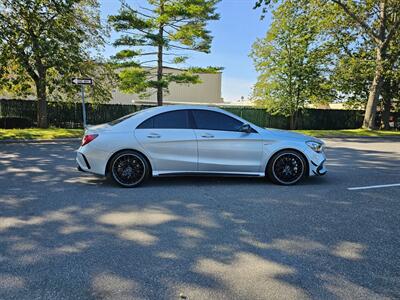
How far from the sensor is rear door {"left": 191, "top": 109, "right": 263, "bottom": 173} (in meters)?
5.96

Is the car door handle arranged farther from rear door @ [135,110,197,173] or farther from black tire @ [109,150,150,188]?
black tire @ [109,150,150,188]

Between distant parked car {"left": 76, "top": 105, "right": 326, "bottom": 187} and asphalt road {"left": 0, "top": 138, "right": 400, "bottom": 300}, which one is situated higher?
distant parked car {"left": 76, "top": 105, "right": 326, "bottom": 187}

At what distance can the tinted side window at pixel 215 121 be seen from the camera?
6.05 metres

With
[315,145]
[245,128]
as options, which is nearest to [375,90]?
[315,145]

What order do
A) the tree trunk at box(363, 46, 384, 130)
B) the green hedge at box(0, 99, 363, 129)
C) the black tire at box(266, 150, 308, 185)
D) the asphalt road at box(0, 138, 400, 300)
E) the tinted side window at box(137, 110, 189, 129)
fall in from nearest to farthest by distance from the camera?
the asphalt road at box(0, 138, 400, 300) < the tinted side window at box(137, 110, 189, 129) < the black tire at box(266, 150, 308, 185) < the green hedge at box(0, 99, 363, 129) < the tree trunk at box(363, 46, 384, 130)

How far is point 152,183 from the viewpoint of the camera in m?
6.23

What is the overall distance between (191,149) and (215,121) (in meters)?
0.73

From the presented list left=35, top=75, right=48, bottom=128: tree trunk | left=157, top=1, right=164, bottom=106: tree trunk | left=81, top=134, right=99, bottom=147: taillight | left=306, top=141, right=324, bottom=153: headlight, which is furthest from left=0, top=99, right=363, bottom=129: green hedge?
left=306, top=141, right=324, bottom=153: headlight

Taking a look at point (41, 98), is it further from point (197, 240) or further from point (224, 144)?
point (197, 240)

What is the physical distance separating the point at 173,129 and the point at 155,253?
3.05 metres

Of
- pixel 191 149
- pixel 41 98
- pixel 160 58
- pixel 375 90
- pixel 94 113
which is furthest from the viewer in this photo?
pixel 375 90

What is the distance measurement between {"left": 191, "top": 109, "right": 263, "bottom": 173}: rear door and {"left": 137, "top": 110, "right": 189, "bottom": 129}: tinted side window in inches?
9.1

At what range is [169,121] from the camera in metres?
6.00

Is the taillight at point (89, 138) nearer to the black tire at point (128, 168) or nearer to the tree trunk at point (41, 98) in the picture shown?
the black tire at point (128, 168)
